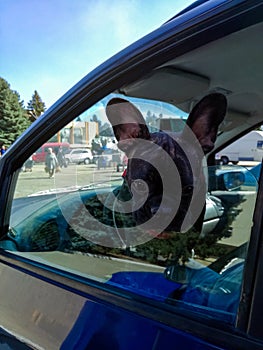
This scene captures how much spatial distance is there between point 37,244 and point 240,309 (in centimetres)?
105

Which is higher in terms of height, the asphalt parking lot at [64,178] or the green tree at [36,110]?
the green tree at [36,110]

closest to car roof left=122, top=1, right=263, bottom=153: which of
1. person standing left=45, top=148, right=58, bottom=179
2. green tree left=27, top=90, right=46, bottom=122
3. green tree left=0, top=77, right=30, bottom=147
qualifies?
person standing left=45, top=148, right=58, bottom=179

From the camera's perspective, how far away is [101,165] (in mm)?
1679

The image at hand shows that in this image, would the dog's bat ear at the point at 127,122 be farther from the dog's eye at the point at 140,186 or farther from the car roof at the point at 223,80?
the dog's eye at the point at 140,186

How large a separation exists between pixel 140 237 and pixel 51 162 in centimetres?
58

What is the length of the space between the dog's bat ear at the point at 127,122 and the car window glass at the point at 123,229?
0.12 ft

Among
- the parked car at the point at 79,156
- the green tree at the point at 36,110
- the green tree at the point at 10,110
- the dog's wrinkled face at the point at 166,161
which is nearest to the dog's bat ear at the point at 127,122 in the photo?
the dog's wrinkled face at the point at 166,161

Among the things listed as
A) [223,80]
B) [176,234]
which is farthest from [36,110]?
[176,234]

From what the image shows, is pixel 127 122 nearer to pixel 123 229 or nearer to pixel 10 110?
pixel 123 229

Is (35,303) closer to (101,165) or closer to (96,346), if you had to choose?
(96,346)

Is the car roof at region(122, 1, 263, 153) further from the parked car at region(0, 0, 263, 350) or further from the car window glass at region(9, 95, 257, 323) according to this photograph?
the car window glass at region(9, 95, 257, 323)

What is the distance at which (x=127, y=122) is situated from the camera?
150 cm

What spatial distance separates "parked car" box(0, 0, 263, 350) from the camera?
0.82m

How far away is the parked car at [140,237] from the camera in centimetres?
82
